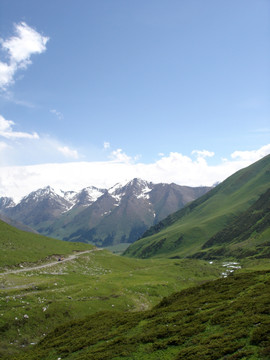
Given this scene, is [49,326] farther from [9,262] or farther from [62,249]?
[62,249]

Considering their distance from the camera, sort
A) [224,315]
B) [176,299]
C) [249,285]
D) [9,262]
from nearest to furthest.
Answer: [224,315]
[249,285]
[176,299]
[9,262]

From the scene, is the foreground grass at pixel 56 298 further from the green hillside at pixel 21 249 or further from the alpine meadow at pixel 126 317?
the green hillside at pixel 21 249

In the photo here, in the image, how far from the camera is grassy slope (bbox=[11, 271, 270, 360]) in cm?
2012

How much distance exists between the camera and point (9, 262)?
79.2m

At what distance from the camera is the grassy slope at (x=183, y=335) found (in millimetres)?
20125

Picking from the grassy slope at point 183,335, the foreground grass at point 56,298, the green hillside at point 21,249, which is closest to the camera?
the grassy slope at point 183,335

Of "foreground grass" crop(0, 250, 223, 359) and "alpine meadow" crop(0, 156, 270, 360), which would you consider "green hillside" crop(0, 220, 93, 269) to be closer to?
"alpine meadow" crop(0, 156, 270, 360)

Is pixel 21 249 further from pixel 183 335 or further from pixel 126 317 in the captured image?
pixel 183 335

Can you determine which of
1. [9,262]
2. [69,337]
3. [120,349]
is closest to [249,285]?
[120,349]

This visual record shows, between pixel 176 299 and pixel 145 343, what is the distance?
20419mm

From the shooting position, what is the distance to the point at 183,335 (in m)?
25.2

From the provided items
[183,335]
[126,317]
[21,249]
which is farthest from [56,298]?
[21,249]

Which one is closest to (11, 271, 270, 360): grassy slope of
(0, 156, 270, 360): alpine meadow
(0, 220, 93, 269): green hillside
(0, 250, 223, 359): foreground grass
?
(0, 156, 270, 360): alpine meadow

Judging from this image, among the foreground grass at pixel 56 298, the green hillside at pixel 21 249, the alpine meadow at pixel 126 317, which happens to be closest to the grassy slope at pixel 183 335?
the alpine meadow at pixel 126 317
